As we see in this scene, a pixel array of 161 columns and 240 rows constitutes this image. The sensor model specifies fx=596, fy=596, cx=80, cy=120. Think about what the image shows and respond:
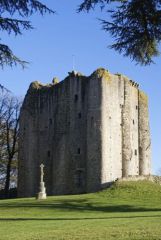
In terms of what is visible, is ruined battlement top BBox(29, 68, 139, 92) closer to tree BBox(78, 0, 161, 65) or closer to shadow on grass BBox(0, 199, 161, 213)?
shadow on grass BBox(0, 199, 161, 213)

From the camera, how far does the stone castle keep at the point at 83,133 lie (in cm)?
4859

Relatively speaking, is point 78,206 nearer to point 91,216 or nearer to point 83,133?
point 91,216

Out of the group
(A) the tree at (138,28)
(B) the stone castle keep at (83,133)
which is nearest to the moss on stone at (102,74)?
(B) the stone castle keep at (83,133)

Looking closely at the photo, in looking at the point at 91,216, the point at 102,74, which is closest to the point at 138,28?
the point at 91,216

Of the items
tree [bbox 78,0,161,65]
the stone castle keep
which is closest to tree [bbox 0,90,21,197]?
the stone castle keep

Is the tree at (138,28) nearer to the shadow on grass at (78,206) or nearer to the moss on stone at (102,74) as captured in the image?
the shadow on grass at (78,206)

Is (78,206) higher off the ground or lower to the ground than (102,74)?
lower

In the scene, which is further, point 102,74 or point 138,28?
point 102,74

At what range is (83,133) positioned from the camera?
49594mm

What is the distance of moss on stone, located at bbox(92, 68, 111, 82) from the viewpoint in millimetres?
49428

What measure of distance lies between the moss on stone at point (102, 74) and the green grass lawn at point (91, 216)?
9716 mm

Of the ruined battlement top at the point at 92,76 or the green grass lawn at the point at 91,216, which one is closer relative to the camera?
the green grass lawn at the point at 91,216

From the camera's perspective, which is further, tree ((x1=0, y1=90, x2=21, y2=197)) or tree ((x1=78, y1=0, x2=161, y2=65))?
tree ((x1=0, y1=90, x2=21, y2=197))

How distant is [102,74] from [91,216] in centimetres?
2441
